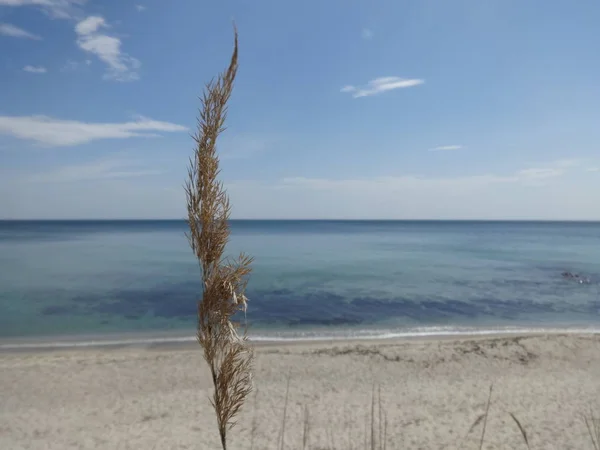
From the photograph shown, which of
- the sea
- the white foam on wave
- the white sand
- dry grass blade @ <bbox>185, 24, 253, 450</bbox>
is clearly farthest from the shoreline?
dry grass blade @ <bbox>185, 24, 253, 450</bbox>

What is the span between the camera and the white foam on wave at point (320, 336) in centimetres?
1456

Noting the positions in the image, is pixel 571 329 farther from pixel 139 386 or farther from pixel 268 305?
pixel 139 386

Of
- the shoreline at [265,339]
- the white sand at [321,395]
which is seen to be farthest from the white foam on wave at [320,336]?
the white sand at [321,395]

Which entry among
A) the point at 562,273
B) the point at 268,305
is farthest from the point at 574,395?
the point at 562,273

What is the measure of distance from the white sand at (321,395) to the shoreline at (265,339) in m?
0.70

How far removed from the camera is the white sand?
7938 mm

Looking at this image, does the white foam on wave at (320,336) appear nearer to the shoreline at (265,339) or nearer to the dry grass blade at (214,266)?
the shoreline at (265,339)

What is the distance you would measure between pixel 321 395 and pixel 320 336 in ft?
19.1

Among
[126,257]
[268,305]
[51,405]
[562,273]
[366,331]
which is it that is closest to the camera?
[51,405]

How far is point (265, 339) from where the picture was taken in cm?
1509

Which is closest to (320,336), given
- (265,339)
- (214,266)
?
(265,339)

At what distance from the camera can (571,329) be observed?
1698cm

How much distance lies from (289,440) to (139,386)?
14.1 feet

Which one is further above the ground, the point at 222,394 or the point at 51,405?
the point at 222,394
